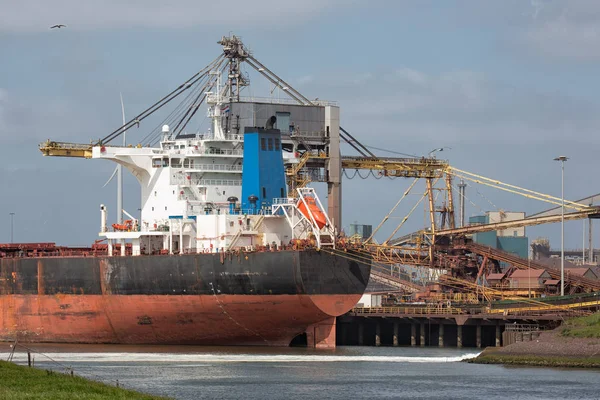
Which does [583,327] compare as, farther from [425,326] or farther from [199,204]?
[199,204]

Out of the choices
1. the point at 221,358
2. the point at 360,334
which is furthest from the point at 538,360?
the point at 360,334

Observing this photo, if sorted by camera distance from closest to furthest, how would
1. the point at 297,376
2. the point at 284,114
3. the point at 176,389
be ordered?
the point at 176,389, the point at 297,376, the point at 284,114

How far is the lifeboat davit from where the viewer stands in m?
52.2

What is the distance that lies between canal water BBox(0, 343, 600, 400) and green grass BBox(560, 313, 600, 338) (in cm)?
285

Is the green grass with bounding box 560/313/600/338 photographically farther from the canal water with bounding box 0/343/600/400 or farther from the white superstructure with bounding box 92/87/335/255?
the white superstructure with bounding box 92/87/335/255

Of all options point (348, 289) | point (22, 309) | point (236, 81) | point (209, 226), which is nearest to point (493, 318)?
point (348, 289)

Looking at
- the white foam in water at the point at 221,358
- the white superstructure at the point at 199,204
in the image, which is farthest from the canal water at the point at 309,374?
the white superstructure at the point at 199,204

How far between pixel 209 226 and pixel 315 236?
5703 mm

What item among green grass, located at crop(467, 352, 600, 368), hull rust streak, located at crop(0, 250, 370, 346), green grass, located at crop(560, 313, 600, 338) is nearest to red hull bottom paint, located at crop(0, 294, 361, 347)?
hull rust streak, located at crop(0, 250, 370, 346)

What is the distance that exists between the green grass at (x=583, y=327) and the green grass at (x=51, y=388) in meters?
19.1

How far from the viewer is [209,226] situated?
54.3 metres

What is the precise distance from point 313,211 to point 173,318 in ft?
26.6

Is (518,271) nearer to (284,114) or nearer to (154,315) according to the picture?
(284,114)

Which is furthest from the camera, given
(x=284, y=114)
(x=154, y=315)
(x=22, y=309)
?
(x=284, y=114)
